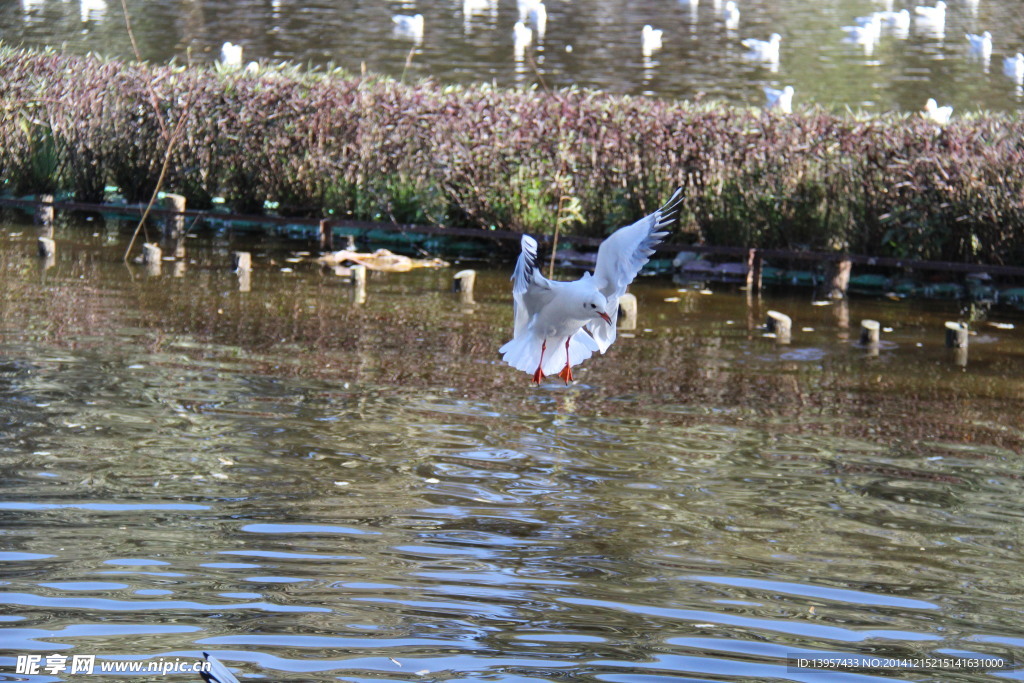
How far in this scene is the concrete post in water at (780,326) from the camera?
401 inches

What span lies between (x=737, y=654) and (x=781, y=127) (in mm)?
7455

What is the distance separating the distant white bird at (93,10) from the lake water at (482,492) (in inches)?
785

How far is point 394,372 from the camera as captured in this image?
29.5 ft

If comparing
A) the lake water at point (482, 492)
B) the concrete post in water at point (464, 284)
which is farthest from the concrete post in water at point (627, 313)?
the concrete post in water at point (464, 284)

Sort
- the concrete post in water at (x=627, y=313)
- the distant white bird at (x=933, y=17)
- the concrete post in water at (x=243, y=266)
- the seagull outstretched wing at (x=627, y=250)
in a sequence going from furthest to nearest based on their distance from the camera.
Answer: the distant white bird at (x=933, y=17)
the concrete post in water at (x=243, y=266)
the concrete post in water at (x=627, y=313)
the seagull outstretched wing at (x=627, y=250)

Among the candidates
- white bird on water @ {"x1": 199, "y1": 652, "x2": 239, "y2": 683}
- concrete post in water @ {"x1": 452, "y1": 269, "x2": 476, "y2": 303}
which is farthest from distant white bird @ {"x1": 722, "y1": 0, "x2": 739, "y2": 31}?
white bird on water @ {"x1": 199, "y1": 652, "x2": 239, "y2": 683}

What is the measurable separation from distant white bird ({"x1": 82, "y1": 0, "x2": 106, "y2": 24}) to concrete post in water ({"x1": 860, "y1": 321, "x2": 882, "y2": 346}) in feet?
73.0

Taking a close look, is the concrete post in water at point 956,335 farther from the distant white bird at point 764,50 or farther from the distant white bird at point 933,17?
the distant white bird at point 933,17

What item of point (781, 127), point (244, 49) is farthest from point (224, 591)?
point (244, 49)

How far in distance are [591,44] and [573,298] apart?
23198mm

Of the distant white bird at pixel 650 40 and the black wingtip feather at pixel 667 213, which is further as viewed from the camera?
the distant white bird at pixel 650 40

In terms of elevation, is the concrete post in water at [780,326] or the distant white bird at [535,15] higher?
the distant white bird at [535,15]

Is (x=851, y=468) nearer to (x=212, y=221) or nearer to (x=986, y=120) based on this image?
(x=986, y=120)

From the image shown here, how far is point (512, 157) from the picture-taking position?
1218 centimetres
